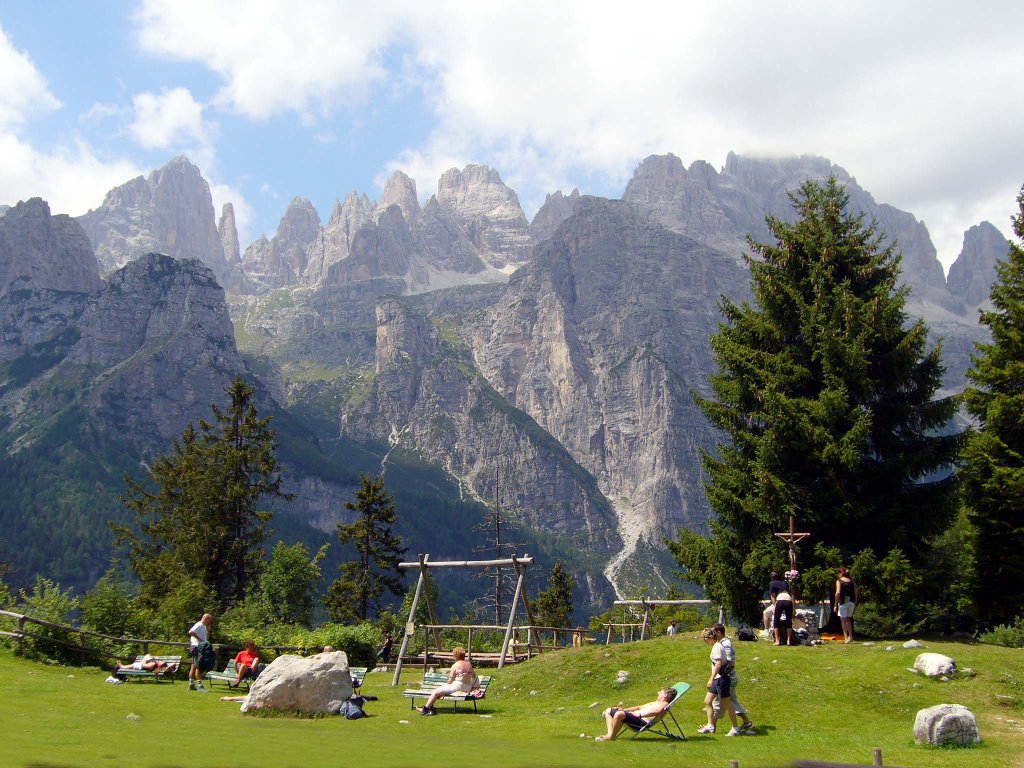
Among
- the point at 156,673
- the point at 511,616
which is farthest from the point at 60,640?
the point at 511,616

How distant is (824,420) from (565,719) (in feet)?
47.4

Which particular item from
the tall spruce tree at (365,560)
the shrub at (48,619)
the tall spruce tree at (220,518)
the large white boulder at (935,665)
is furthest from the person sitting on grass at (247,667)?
the tall spruce tree at (365,560)

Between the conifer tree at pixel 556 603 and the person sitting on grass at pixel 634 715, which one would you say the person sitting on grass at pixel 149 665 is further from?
the conifer tree at pixel 556 603

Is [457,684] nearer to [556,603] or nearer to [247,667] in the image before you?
[247,667]

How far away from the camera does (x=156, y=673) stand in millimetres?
24359

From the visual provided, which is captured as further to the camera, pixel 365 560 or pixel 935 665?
pixel 365 560

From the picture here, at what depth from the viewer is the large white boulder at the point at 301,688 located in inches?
719

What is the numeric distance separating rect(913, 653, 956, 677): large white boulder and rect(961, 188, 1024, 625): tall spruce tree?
1009 centimetres

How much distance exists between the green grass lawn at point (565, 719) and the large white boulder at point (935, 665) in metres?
0.25

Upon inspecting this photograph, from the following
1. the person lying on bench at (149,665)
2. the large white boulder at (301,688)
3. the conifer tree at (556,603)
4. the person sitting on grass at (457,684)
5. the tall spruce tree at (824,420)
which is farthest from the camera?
the conifer tree at (556,603)

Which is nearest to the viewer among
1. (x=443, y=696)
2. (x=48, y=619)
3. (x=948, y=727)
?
(x=948, y=727)

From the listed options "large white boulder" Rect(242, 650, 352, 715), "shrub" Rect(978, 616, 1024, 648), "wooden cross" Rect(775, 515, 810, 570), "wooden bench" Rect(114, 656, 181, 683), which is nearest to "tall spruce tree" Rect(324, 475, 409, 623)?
"wooden bench" Rect(114, 656, 181, 683)

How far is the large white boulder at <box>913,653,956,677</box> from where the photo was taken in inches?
755

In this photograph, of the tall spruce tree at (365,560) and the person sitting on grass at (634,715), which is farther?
the tall spruce tree at (365,560)
